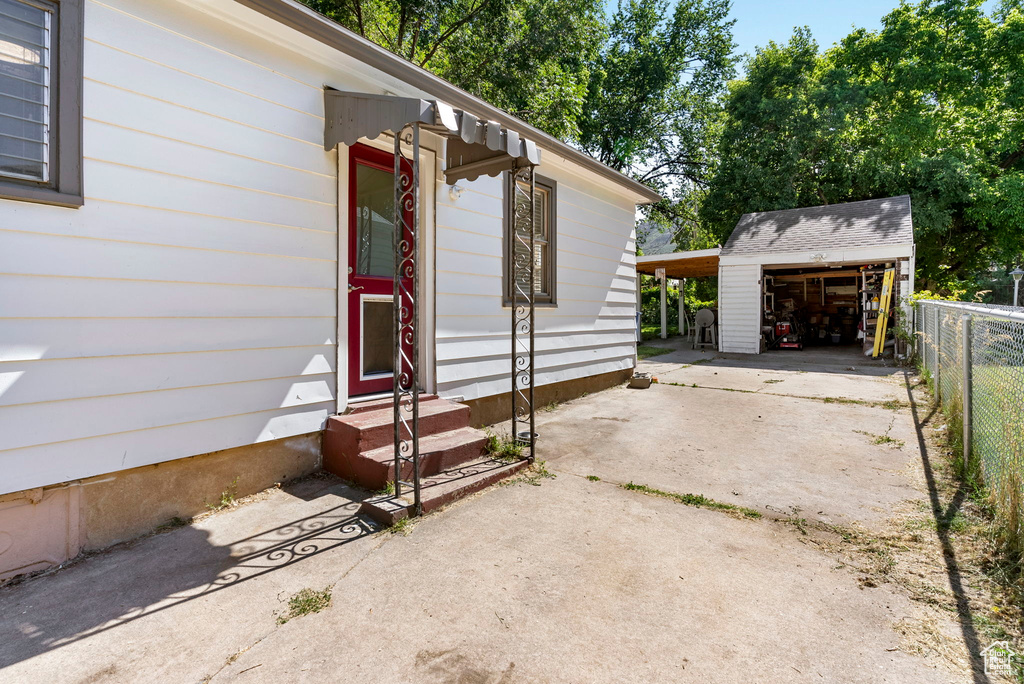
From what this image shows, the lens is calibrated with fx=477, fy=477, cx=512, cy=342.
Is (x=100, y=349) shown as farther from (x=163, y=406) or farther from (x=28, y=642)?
(x=28, y=642)

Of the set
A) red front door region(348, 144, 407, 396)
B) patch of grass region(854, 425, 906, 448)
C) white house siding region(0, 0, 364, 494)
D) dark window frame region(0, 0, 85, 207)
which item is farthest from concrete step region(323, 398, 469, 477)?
patch of grass region(854, 425, 906, 448)

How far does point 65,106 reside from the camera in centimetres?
242

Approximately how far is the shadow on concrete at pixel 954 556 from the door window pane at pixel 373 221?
3984 millimetres

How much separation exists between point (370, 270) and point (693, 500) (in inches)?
119

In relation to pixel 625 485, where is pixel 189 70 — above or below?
above

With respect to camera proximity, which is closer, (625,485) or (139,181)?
(139,181)

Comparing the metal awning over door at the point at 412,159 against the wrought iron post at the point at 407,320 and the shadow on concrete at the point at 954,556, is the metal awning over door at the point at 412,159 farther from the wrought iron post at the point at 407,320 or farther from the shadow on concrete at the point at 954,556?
the shadow on concrete at the point at 954,556

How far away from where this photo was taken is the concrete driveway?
1739 mm

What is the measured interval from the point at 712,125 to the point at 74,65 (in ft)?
76.6

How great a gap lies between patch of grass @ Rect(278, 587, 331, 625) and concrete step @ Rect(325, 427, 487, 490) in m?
1.01

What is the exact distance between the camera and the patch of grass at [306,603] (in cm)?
204

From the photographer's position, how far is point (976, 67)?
57.6 feet

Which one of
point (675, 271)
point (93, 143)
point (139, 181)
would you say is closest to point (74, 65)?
point (93, 143)

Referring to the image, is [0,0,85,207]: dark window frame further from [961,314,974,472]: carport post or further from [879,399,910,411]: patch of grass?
[879,399,910,411]: patch of grass
